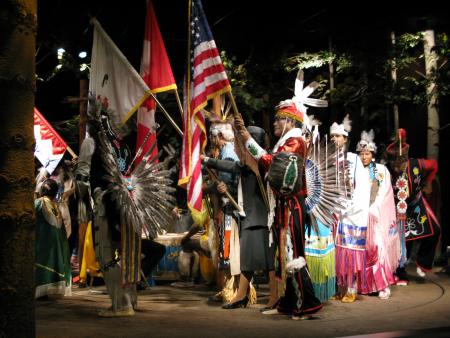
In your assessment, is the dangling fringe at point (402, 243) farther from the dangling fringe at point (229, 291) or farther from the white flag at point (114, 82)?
the white flag at point (114, 82)

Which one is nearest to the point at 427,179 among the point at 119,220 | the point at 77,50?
the point at 119,220

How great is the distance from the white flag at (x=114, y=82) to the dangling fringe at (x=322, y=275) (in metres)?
2.37

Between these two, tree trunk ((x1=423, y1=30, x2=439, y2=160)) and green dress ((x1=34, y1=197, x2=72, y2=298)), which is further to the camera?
tree trunk ((x1=423, y1=30, x2=439, y2=160))

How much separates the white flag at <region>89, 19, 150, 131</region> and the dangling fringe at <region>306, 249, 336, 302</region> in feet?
7.77

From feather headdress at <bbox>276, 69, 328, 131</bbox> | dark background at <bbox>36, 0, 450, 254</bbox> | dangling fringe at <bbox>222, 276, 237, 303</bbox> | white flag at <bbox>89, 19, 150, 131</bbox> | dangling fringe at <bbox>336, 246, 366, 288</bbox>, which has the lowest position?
dangling fringe at <bbox>222, 276, 237, 303</bbox>

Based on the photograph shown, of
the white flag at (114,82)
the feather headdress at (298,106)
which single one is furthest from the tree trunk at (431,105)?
the white flag at (114,82)

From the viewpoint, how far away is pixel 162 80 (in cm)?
742

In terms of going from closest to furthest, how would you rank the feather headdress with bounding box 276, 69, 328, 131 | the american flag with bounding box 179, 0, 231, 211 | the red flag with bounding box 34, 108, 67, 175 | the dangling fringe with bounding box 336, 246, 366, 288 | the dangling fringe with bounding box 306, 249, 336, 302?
the feather headdress with bounding box 276, 69, 328, 131
the american flag with bounding box 179, 0, 231, 211
the dangling fringe with bounding box 306, 249, 336, 302
the dangling fringe with bounding box 336, 246, 366, 288
the red flag with bounding box 34, 108, 67, 175

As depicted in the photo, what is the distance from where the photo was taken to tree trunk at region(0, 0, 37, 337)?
4.16m

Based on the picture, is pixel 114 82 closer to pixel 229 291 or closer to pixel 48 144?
pixel 229 291

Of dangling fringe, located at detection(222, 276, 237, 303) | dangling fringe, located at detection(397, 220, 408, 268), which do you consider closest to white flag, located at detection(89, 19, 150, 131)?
dangling fringe, located at detection(222, 276, 237, 303)

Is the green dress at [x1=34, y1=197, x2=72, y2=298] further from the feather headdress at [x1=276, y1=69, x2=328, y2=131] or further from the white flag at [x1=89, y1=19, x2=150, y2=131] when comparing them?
the feather headdress at [x1=276, y1=69, x2=328, y2=131]

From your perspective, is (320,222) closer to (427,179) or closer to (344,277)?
(344,277)

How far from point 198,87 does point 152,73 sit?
0.61 metres
